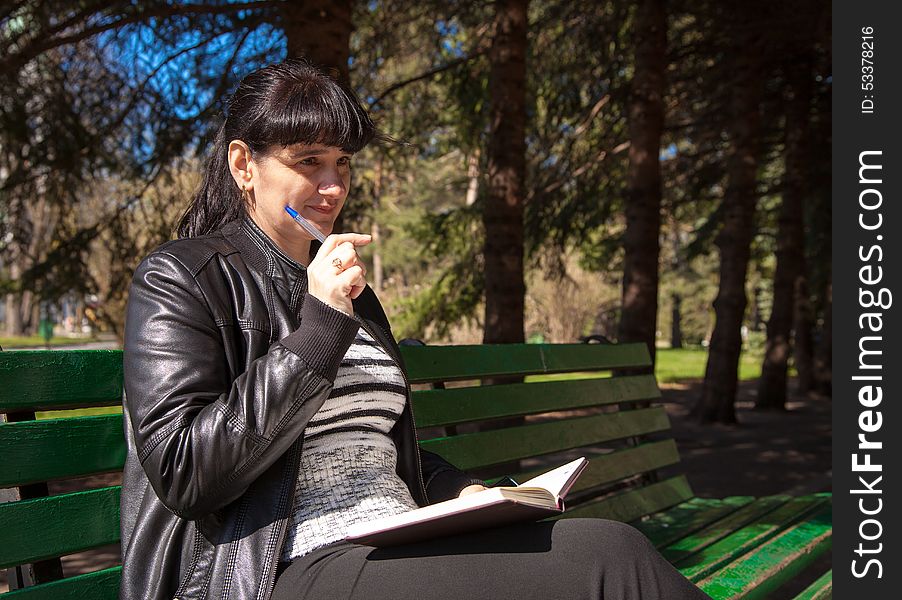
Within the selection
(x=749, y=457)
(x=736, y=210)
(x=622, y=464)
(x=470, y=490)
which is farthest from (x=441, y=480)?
(x=736, y=210)

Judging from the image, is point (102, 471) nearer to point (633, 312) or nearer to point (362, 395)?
point (362, 395)

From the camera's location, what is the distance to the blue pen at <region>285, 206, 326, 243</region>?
2289 millimetres

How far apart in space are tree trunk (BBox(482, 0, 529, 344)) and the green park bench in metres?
2.41

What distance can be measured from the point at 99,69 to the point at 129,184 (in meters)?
0.86

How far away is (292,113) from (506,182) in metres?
4.73

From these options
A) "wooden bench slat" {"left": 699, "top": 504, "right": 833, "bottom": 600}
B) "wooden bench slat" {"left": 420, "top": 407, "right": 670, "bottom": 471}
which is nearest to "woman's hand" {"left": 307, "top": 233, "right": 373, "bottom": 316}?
"wooden bench slat" {"left": 420, "top": 407, "right": 670, "bottom": 471}

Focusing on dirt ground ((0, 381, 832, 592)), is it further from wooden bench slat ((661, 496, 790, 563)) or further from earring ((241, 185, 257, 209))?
earring ((241, 185, 257, 209))

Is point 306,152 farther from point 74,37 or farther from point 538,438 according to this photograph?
point 74,37

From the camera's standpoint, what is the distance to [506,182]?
22.7 ft

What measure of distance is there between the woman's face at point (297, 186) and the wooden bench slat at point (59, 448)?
0.58m

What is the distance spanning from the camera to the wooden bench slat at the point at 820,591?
322 centimetres

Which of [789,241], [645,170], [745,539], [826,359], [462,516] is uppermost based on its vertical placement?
[645,170]

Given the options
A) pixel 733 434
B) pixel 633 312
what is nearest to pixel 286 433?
pixel 633 312

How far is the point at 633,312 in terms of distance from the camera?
845 centimetres
